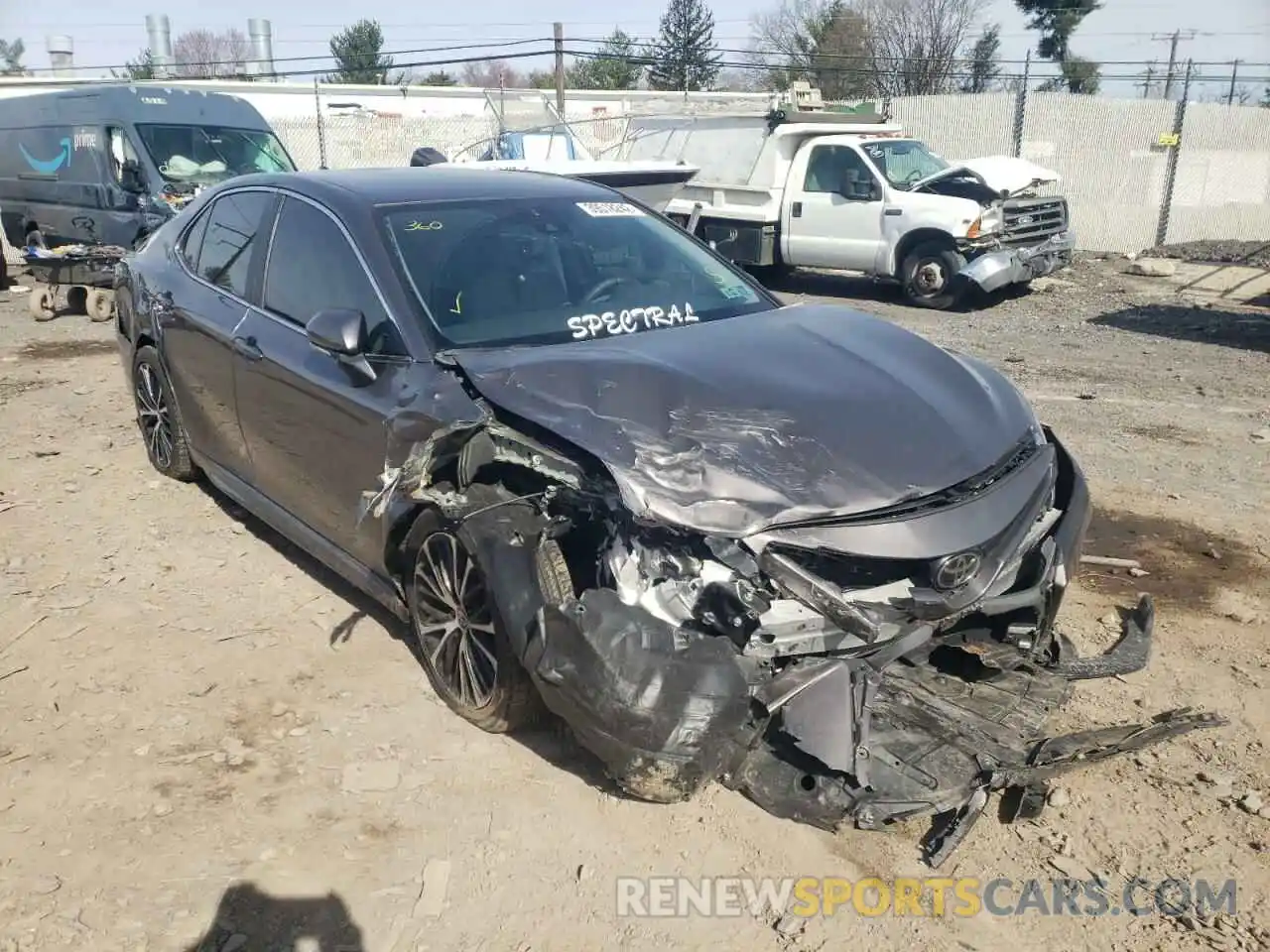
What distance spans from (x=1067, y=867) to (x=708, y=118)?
1357cm

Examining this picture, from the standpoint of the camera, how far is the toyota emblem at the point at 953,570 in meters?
2.86

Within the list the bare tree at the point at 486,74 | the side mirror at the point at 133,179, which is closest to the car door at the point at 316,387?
the side mirror at the point at 133,179

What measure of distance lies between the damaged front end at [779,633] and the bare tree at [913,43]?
39800 millimetres

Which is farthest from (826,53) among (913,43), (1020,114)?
(1020,114)

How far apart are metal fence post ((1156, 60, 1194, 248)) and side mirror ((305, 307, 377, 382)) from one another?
1774 cm

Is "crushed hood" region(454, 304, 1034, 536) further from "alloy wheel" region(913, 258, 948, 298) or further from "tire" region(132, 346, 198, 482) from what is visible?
"alloy wheel" region(913, 258, 948, 298)

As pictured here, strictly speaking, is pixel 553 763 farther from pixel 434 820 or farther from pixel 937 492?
pixel 937 492

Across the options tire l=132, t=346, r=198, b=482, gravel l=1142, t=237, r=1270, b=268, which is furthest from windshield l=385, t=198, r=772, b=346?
gravel l=1142, t=237, r=1270, b=268

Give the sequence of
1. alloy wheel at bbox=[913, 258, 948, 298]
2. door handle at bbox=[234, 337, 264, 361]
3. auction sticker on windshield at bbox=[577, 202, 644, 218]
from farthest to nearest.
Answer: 1. alloy wheel at bbox=[913, 258, 948, 298]
2. auction sticker on windshield at bbox=[577, 202, 644, 218]
3. door handle at bbox=[234, 337, 264, 361]

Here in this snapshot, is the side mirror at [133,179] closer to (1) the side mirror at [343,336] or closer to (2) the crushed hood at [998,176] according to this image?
(2) the crushed hood at [998,176]

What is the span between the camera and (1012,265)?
11992mm

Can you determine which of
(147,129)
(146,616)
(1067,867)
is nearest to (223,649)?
(146,616)

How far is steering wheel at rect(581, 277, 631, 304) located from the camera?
3.96m

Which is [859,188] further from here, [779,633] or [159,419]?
[779,633]
